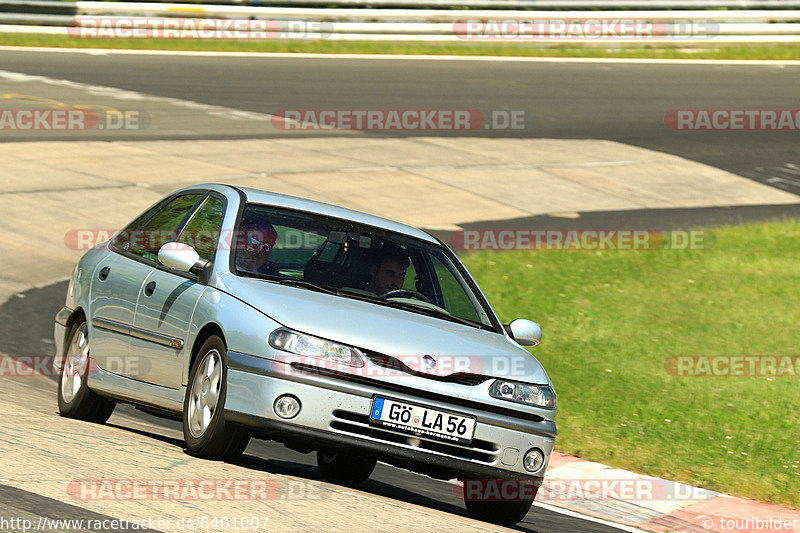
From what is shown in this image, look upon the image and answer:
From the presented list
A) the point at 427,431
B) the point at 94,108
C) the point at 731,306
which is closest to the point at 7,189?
the point at 94,108

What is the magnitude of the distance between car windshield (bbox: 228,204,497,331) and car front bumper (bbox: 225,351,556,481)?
0.83m

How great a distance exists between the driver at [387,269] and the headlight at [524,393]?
99 cm

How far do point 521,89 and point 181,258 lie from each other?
2024 cm

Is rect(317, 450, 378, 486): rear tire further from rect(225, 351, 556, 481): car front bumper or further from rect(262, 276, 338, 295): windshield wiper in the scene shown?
rect(225, 351, 556, 481): car front bumper

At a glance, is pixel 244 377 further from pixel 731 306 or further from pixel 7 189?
pixel 7 189

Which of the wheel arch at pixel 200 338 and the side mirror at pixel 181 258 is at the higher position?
the side mirror at pixel 181 258

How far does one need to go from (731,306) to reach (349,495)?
810cm

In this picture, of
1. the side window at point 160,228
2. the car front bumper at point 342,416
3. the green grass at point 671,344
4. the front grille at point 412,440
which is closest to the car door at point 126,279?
the side window at point 160,228

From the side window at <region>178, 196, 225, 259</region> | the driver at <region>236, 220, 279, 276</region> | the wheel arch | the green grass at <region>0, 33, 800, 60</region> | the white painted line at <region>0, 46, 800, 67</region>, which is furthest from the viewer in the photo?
the green grass at <region>0, 33, 800, 60</region>

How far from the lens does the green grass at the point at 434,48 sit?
95.1 feet

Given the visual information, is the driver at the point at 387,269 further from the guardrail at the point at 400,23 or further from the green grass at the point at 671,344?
the guardrail at the point at 400,23

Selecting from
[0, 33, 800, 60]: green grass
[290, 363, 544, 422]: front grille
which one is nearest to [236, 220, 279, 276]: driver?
[290, 363, 544, 422]: front grille

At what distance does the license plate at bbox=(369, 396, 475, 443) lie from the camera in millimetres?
6441

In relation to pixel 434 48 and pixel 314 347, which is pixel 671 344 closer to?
pixel 314 347
